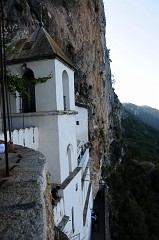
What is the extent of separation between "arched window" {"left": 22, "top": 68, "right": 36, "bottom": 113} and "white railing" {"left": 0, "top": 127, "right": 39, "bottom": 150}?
150 cm

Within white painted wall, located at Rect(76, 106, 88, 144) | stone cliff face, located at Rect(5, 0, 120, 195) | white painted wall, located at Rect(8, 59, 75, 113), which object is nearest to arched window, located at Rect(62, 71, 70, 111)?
white painted wall, located at Rect(8, 59, 75, 113)

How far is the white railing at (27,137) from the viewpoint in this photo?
759cm

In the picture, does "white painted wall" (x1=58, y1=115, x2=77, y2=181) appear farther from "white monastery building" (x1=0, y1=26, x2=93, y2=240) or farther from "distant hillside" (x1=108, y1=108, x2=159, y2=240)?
"distant hillside" (x1=108, y1=108, x2=159, y2=240)

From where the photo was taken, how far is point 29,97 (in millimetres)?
9797

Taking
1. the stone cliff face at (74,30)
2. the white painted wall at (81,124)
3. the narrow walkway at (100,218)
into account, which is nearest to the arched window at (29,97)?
the stone cliff face at (74,30)

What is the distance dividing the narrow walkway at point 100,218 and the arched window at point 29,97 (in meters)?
10.8

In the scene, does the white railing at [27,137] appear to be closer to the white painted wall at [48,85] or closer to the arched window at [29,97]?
the white painted wall at [48,85]

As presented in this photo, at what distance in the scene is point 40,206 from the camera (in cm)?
210

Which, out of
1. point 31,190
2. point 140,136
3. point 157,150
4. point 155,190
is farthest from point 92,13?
point 140,136

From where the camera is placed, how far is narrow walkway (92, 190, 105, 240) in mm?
16647

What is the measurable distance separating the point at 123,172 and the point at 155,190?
22.1 ft

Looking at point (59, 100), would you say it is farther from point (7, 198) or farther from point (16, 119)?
point (7, 198)

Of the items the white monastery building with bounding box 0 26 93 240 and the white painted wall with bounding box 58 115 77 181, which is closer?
the white monastery building with bounding box 0 26 93 240

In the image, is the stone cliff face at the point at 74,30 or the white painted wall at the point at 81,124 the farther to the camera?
the white painted wall at the point at 81,124
